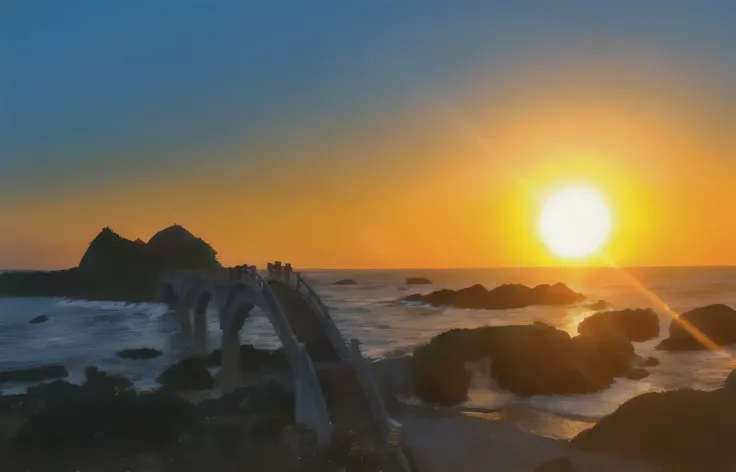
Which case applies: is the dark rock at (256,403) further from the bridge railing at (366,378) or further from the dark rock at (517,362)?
the dark rock at (517,362)

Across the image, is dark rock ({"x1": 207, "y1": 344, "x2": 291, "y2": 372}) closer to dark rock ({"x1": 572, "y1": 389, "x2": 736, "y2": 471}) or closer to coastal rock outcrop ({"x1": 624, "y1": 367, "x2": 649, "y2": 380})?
coastal rock outcrop ({"x1": 624, "y1": 367, "x2": 649, "y2": 380})

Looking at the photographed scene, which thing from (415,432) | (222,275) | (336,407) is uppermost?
(222,275)

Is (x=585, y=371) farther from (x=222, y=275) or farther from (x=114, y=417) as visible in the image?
(x=114, y=417)

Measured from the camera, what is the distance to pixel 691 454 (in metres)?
21.0

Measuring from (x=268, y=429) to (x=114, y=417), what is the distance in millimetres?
6409

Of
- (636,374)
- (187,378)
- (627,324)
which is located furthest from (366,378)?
(627,324)

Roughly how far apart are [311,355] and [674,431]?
39.8ft

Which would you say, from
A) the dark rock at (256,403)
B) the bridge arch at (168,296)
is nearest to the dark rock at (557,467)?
the dark rock at (256,403)

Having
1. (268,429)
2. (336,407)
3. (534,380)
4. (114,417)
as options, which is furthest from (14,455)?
(534,380)

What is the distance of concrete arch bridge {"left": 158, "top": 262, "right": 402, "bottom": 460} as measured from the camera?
2003 centimetres

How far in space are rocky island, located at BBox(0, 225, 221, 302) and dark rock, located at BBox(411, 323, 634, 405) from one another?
95523 mm

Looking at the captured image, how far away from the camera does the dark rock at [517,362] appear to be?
32.7 m

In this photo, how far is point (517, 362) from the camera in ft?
119

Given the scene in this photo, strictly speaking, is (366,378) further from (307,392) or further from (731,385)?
(731,385)
